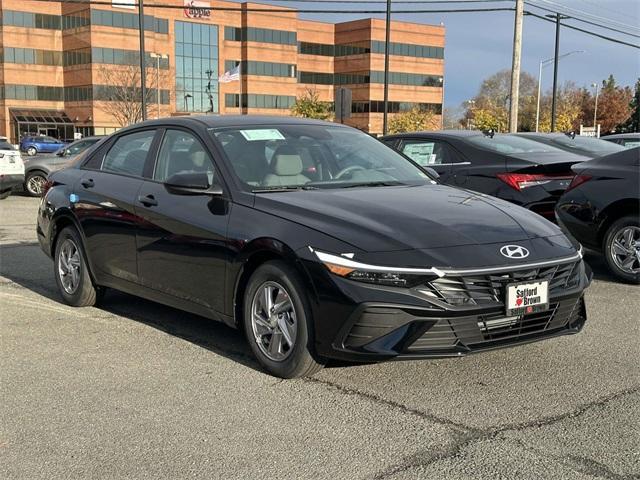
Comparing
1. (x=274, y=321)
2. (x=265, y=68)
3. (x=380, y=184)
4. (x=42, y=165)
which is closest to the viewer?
(x=274, y=321)

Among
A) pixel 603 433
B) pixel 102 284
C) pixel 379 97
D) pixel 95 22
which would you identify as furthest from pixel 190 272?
pixel 379 97

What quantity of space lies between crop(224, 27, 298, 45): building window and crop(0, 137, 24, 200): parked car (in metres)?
70.1

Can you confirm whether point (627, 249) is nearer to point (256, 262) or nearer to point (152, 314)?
point (256, 262)

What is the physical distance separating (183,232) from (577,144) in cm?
766

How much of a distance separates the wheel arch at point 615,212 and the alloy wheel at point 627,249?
14cm

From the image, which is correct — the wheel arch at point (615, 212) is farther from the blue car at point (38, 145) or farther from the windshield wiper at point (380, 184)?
the blue car at point (38, 145)

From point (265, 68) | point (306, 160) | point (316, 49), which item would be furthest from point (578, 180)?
point (316, 49)

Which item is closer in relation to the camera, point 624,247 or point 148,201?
point 148,201

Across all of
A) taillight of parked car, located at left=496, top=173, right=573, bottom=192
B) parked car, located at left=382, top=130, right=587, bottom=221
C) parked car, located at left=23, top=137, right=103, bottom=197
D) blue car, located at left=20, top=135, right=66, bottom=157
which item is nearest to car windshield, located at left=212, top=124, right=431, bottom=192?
parked car, located at left=382, top=130, right=587, bottom=221

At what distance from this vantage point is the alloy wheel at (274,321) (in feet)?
13.9

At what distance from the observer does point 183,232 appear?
195 inches

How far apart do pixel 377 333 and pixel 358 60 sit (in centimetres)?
8946

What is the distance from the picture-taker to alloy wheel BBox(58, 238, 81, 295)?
630 cm

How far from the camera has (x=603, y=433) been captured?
3514mm
